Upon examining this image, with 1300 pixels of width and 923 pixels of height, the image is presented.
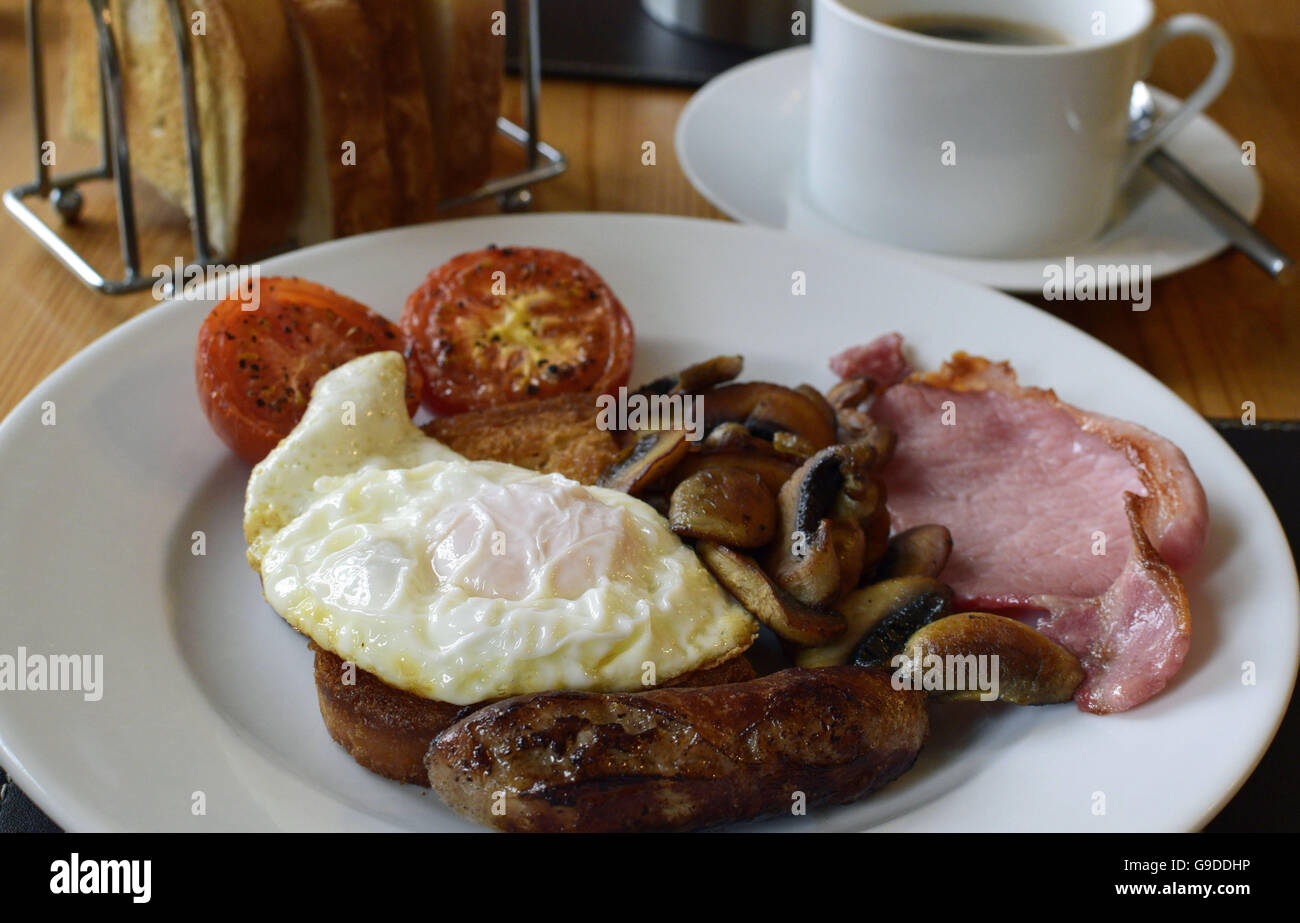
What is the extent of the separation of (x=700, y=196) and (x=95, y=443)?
5.27 feet

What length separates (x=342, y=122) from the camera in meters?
2.34

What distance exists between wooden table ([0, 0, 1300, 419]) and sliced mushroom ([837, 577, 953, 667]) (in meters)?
1.06

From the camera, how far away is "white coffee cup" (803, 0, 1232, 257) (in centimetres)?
227

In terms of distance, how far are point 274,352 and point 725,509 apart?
2.64 ft

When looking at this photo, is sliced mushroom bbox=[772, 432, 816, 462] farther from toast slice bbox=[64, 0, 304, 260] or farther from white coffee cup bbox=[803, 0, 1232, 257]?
toast slice bbox=[64, 0, 304, 260]

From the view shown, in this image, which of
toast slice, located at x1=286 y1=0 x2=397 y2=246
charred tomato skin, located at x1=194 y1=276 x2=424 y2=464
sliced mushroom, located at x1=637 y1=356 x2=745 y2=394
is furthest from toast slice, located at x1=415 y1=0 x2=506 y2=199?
sliced mushroom, located at x1=637 y1=356 x2=745 y2=394

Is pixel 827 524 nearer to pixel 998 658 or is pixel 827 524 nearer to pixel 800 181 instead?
pixel 998 658

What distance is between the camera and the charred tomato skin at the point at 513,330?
6.84 feet
